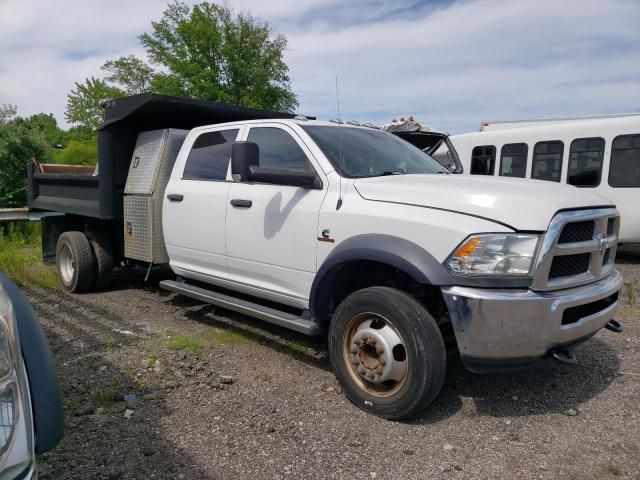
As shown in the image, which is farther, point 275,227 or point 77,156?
point 77,156

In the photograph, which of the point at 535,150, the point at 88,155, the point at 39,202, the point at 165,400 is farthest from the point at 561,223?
the point at 88,155

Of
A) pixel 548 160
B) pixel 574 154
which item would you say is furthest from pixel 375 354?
pixel 548 160

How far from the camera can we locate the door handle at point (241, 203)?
441 cm

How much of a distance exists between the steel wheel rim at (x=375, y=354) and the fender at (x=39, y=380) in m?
2.01

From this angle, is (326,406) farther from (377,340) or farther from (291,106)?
(291,106)

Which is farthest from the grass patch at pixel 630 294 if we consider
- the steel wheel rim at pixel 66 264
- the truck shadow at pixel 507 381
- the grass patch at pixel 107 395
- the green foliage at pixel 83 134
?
the green foliage at pixel 83 134

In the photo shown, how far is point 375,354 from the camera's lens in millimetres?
3510

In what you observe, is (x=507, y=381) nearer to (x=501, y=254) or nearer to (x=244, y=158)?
(x=501, y=254)

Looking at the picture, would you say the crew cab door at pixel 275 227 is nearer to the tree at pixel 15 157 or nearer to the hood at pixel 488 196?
the hood at pixel 488 196

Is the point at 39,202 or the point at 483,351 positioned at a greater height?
the point at 39,202

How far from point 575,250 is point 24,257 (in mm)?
8120

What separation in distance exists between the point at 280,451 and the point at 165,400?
40.9 inches

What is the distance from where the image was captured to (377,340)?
3408 millimetres

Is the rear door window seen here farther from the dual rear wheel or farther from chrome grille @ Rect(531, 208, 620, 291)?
chrome grille @ Rect(531, 208, 620, 291)
